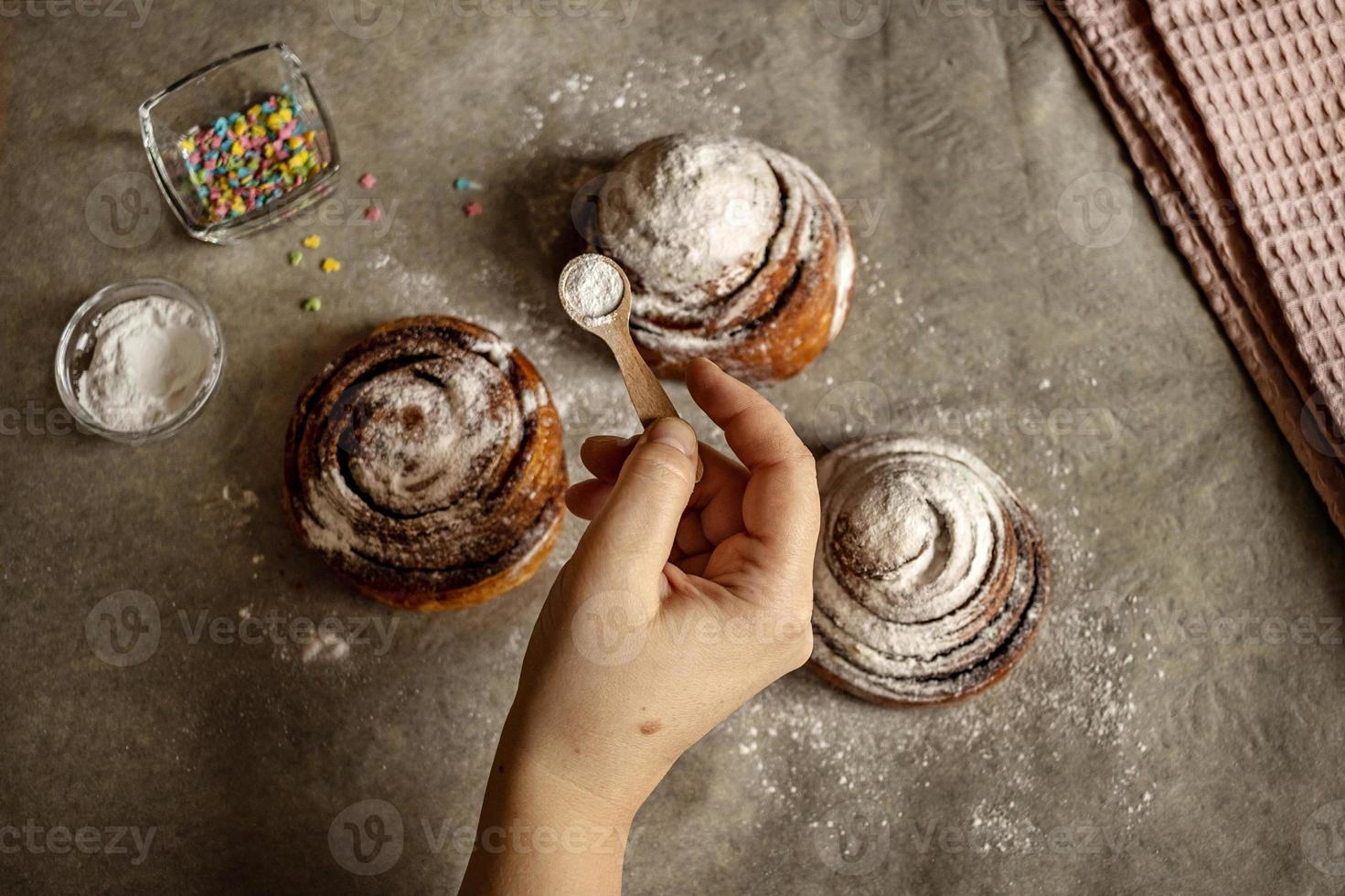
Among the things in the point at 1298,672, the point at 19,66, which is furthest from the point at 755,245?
the point at 19,66

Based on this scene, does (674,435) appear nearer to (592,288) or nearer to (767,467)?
(767,467)

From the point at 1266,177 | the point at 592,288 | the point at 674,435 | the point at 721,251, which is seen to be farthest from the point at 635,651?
the point at 1266,177

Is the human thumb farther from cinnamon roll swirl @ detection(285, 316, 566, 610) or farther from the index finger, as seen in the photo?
cinnamon roll swirl @ detection(285, 316, 566, 610)

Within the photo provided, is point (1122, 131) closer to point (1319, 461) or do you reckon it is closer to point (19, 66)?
point (1319, 461)

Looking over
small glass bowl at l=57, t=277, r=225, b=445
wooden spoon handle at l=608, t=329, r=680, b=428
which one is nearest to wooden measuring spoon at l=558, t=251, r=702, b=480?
wooden spoon handle at l=608, t=329, r=680, b=428

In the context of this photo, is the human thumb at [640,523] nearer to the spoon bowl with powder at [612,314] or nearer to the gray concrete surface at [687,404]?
the spoon bowl with powder at [612,314]

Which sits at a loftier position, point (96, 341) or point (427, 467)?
point (96, 341)
